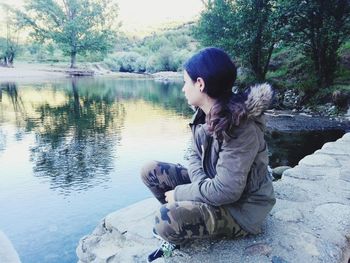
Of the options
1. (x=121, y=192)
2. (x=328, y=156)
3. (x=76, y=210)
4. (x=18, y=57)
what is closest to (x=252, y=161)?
(x=328, y=156)

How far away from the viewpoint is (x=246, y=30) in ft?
52.0

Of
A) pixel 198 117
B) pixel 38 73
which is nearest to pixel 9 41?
pixel 38 73

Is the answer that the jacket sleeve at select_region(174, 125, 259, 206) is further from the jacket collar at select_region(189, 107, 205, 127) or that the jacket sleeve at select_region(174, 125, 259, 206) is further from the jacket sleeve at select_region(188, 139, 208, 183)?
the jacket collar at select_region(189, 107, 205, 127)

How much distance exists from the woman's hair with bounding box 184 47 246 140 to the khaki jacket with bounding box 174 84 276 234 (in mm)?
54

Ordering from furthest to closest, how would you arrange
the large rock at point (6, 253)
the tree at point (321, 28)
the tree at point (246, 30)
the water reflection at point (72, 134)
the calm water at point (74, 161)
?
the tree at point (246, 30) < the tree at point (321, 28) < the water reflection at point (72, 134) < the calm water at point (74, 161) < the large rock at point (6, 253)

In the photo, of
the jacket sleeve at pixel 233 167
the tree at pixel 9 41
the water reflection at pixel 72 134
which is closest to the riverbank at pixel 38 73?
the tree at pixel 9 41

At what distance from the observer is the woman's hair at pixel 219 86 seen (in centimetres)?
188

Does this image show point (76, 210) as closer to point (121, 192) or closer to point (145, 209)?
point (121, 192)

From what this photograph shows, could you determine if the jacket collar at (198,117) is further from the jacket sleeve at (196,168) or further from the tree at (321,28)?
the tree at (321,28)

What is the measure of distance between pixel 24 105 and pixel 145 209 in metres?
12.8

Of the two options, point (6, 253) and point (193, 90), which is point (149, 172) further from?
point (6, 253)

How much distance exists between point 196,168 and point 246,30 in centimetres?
1470

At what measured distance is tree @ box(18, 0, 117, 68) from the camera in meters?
42.9

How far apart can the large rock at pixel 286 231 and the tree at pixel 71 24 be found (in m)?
42.3
